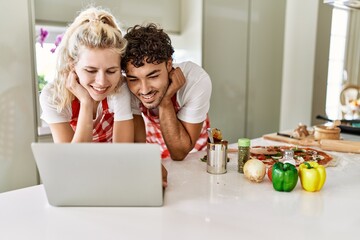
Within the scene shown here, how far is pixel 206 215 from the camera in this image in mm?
800

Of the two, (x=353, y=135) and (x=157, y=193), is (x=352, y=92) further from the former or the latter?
(x=157, y=193)

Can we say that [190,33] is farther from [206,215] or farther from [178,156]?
[206,215]

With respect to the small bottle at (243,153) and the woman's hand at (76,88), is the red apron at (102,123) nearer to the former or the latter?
the woman's hand at (76,88)

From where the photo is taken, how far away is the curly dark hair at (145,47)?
3.79 feet

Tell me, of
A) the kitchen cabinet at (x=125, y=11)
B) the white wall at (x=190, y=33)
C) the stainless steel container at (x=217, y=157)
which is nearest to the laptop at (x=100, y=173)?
the stainless steel container at (x=217, y=157)

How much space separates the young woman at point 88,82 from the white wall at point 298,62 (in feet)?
7.43

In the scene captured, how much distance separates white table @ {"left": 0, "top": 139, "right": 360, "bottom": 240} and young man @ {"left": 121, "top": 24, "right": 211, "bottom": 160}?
0.32m

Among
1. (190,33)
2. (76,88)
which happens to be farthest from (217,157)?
(190,33)

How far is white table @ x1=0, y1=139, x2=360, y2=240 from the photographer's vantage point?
2.34ft

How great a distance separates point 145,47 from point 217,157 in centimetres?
44

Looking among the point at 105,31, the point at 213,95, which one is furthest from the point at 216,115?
the point at 105,31

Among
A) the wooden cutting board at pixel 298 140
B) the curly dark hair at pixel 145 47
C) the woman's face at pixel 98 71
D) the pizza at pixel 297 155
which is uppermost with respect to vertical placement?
the curly dark hair at pixel 145 47

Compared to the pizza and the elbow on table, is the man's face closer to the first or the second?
the elbow on table

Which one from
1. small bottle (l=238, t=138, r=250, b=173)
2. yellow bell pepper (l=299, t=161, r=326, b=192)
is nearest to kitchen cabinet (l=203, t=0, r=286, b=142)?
small bottle (l=238, t=138, r=250, b=173)
